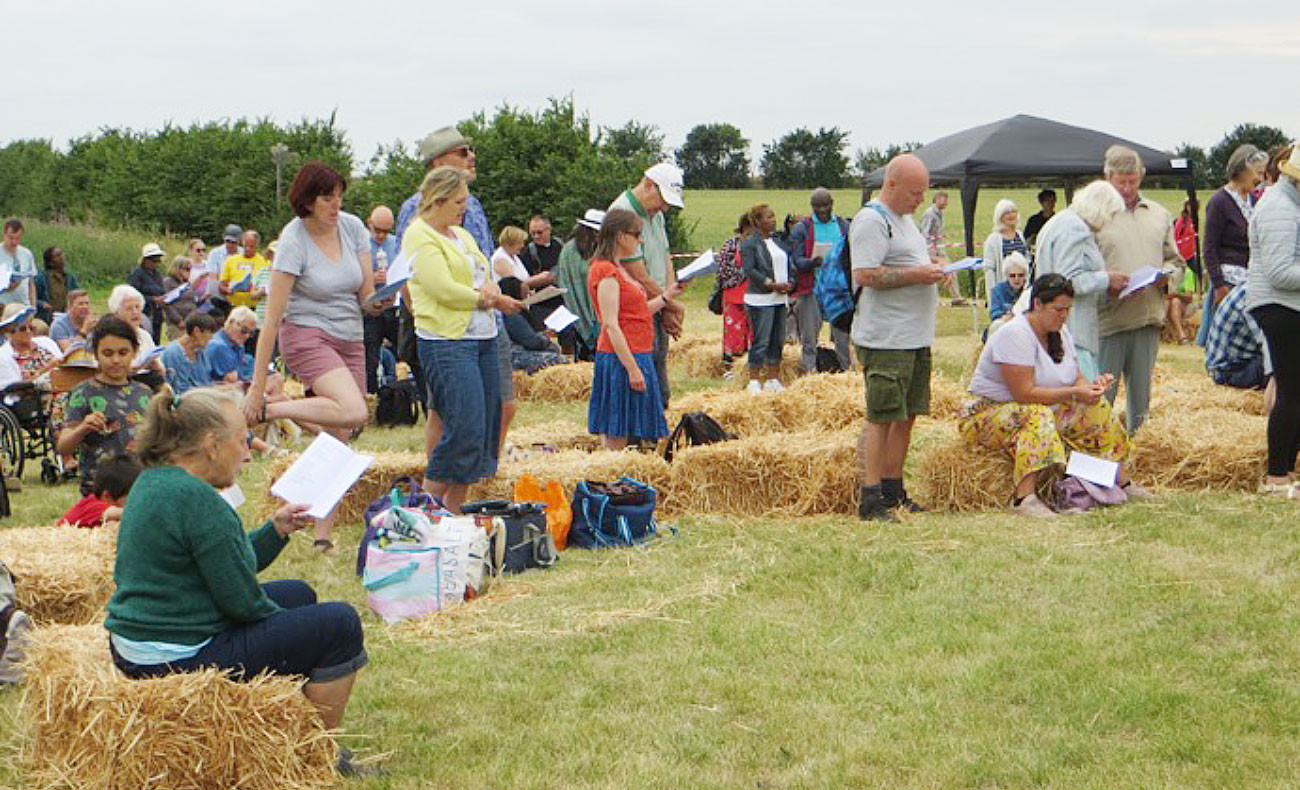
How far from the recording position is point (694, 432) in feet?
31.4

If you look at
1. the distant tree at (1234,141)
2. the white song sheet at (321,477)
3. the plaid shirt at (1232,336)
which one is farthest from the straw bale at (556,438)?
the distant tree at (1234,141)

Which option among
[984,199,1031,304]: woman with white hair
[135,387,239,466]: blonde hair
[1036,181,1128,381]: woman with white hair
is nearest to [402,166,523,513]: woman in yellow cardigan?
[135,387,239,466]: blonde hair

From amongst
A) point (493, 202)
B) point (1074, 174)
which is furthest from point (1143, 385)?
point (493, 202)

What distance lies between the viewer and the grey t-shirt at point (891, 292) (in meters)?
8.04

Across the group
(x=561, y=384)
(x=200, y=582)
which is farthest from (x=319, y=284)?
(x=561, y=384)

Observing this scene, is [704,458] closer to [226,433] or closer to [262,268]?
[226,433]

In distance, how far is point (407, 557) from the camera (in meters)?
6.43

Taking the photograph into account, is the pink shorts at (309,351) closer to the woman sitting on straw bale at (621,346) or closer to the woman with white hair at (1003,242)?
the woman sitting on straw bale at (621,346)

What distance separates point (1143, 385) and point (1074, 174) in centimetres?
1311

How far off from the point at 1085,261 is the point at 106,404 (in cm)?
584

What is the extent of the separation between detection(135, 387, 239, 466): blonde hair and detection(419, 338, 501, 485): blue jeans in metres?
3.01

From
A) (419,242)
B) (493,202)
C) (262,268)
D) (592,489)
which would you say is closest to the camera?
(419,242)

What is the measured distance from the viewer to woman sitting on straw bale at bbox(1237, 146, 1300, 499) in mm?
8078

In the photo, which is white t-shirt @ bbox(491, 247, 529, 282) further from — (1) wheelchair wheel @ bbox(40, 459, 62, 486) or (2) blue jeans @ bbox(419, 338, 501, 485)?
(2) blue jeans @ bbox(419, 338, 501, 485)
